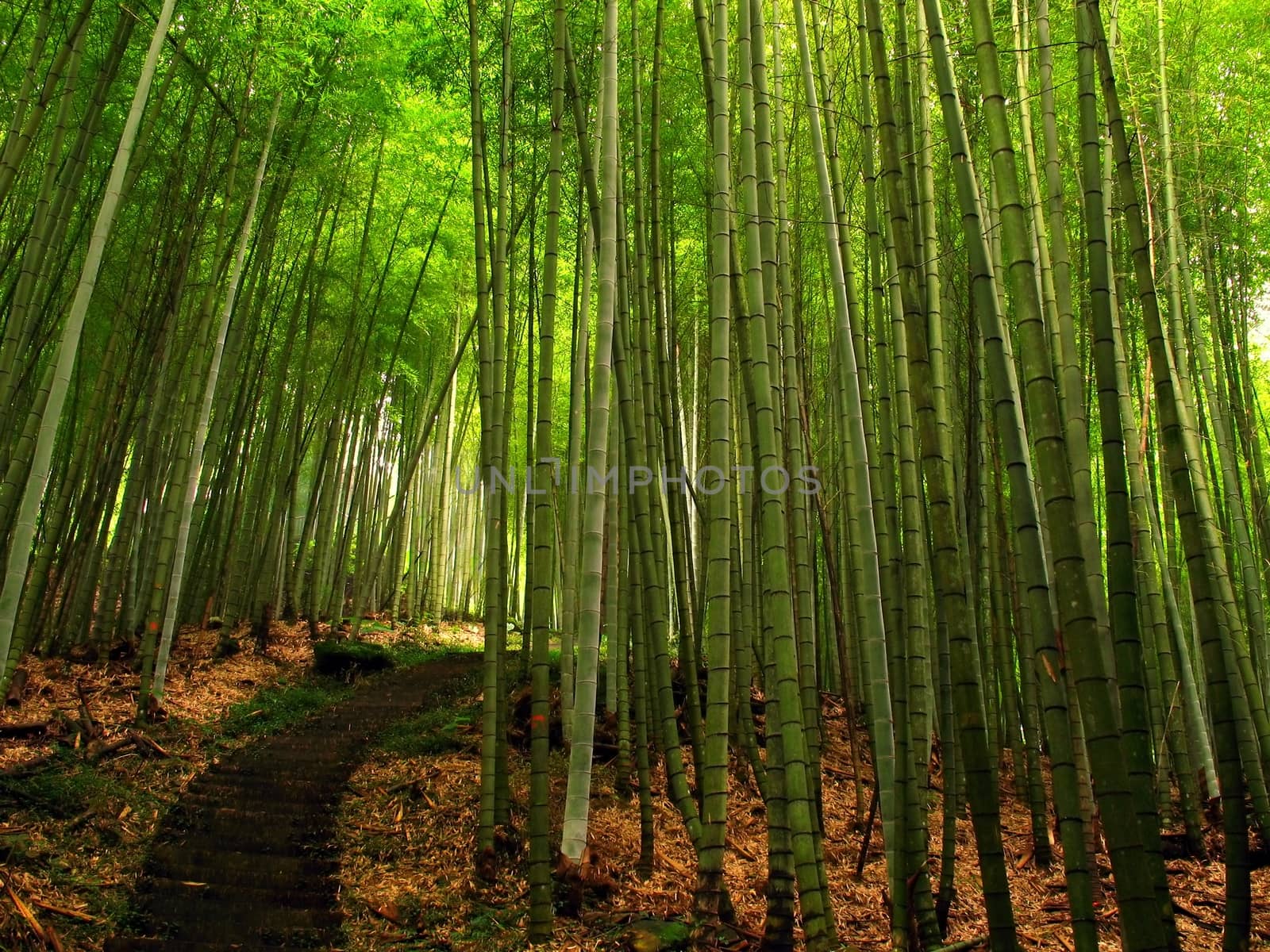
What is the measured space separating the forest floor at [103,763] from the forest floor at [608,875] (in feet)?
2.73

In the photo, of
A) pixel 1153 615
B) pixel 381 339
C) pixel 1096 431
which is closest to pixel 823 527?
pixel 1153 615

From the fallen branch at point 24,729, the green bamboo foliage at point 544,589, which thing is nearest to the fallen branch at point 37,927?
the green bamboo foliage at point 544,589

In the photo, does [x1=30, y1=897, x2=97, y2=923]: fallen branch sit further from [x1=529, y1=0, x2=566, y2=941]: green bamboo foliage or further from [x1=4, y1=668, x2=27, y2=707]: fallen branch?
[x1=4, y1=668, x2=27, y2=707]: fallen branch

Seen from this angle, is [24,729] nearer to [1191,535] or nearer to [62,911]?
[62,911]

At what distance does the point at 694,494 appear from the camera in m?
5.29

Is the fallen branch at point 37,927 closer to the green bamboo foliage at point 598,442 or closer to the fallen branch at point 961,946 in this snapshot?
the green bamboo foliage at point 598,442

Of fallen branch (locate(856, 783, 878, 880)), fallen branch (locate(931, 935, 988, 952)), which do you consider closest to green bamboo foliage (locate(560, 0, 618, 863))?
fallen branch (locate(931, 935, 988, 952))

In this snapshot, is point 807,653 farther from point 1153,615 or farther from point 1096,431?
point 1096,431

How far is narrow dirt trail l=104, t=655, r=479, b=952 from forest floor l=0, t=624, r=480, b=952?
9 cm

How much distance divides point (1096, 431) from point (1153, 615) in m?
3.90

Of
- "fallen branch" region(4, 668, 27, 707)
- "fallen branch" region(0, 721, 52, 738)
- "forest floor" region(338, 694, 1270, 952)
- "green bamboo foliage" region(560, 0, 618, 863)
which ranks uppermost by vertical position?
"green bamboo foliage" region(560, 0, 618, 863)

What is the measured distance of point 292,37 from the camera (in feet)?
16.2

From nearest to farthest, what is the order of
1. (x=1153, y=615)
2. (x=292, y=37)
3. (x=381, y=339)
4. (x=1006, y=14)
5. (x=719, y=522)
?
(x=719, y=522) → (x=1153, y=615) → (x=1006, y=14) → (x=292, y=37) → (x=381, y=339)

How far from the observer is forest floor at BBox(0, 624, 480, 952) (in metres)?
2.79
